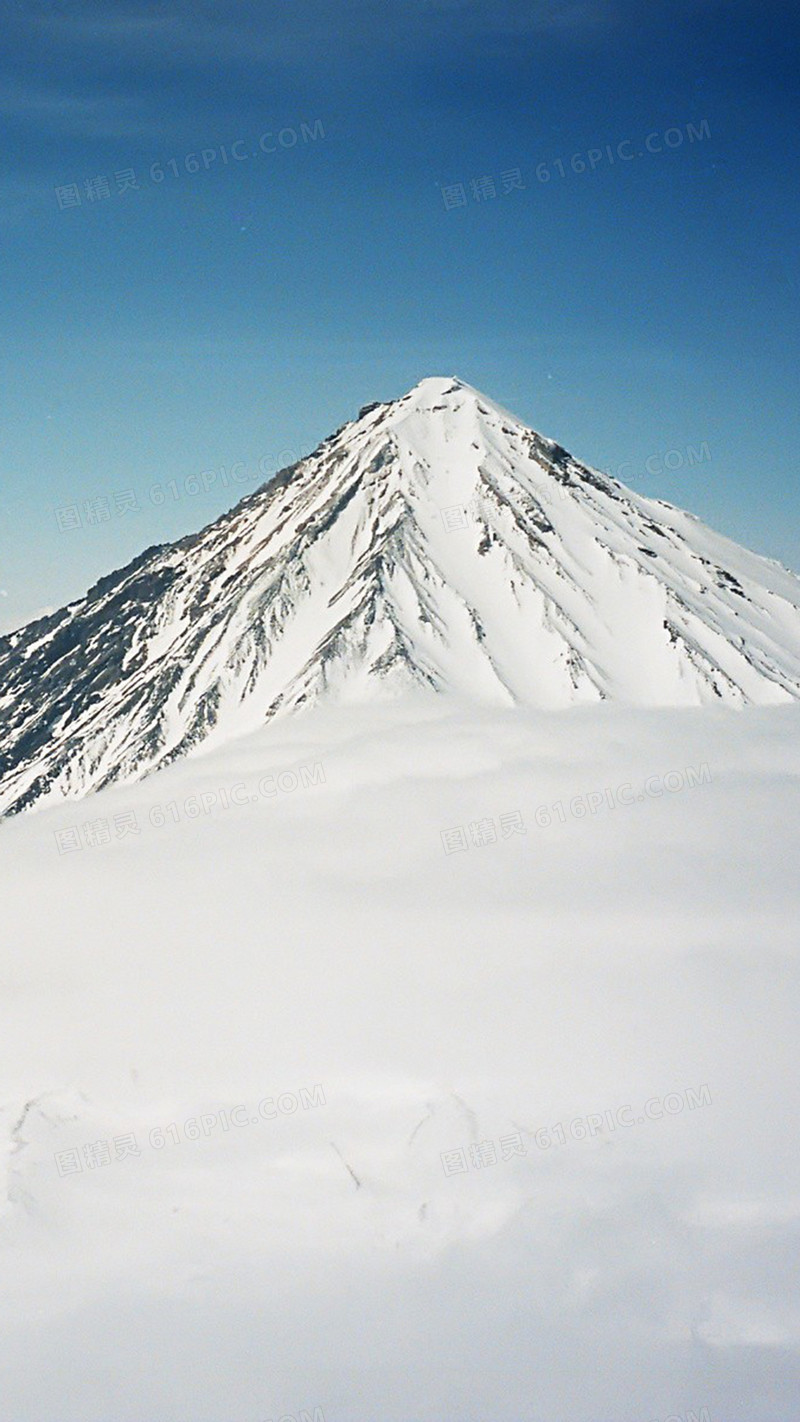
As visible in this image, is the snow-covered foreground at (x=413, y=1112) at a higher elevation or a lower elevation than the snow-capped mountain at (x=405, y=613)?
lower

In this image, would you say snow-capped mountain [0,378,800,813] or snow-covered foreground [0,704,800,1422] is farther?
snow-capped mountain [0,378,800,813]

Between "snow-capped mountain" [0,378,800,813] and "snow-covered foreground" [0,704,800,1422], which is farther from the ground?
"snow-capped mountain" [0,378,800,813]

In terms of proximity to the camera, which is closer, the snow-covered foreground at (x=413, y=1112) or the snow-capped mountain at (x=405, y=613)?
the snow-covered foreground at (x=413, y=1112)

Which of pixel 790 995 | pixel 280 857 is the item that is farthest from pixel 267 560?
pixel 790 995

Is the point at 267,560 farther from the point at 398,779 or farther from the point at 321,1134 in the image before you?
the point at 321,1134
